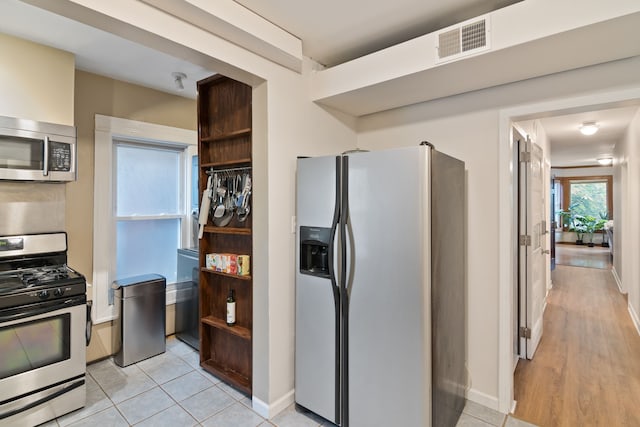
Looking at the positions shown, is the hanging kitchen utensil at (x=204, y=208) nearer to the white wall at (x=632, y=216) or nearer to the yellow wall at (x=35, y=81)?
the yellow wall at (x=35, y=81)

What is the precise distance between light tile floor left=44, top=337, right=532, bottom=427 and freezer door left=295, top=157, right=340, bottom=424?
0.81ft

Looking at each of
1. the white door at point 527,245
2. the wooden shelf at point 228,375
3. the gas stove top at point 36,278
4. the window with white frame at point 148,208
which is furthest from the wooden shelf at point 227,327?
the white door at point 527,245

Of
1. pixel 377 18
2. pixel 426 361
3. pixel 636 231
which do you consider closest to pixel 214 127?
pixel 377 18

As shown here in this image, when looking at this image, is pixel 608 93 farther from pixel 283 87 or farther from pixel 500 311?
pixel 283 87

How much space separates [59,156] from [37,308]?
1.10 metres

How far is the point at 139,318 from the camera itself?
116 inches

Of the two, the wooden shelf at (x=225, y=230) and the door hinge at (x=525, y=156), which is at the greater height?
the door hinge at (x=525, y=156)

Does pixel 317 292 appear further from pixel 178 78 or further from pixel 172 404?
pixel 178 78

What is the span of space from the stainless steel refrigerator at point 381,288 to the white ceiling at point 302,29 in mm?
850

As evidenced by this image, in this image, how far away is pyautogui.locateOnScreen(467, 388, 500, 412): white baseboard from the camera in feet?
7.40

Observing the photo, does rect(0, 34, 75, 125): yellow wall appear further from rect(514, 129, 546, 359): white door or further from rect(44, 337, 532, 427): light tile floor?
rect(514, 129, 546, 359): white door

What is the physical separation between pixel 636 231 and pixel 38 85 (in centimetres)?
604

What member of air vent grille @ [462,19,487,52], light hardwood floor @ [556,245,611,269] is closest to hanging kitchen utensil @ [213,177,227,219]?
air vent grille @ [462,19,487,52]

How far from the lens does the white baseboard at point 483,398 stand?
226 centimetres
